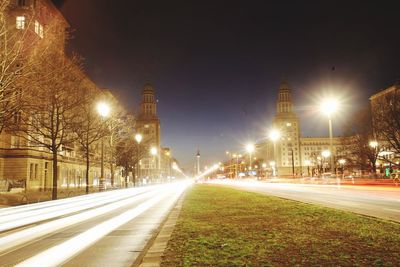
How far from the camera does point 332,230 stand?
31.6ft

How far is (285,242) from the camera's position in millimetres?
8000

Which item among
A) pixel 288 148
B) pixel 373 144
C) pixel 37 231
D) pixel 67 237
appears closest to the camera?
pixel 67 237

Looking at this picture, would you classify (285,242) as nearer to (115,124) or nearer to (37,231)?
(37,231)

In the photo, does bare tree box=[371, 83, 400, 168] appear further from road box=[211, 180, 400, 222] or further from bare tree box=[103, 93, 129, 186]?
bare tree box=[103, 93, 129, 186]

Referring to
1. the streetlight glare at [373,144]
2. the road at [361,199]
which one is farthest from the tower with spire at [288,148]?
the road at [361,199]

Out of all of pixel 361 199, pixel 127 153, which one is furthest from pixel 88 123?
pixel 127 153

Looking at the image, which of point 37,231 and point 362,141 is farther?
point 362,141

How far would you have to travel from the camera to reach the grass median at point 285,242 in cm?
635

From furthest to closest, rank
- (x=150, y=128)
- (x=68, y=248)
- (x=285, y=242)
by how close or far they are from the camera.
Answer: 1. (x=150, y=128)
2. (x=68, y=248)
3. (x=285, y=242)

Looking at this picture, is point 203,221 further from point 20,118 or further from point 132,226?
point 20,118

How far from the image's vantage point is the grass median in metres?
6.35

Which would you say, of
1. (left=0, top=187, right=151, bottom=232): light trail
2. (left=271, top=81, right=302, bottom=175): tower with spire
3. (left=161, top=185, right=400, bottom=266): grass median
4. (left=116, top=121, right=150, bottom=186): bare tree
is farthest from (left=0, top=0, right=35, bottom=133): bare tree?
(left=271, top=81, right=302, bottom=175): tower with spire

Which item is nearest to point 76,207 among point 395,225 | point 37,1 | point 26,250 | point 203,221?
point 203,221

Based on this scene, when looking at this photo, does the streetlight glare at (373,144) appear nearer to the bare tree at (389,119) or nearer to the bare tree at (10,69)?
the bare tree at (389,119)
